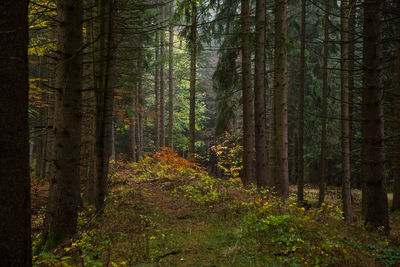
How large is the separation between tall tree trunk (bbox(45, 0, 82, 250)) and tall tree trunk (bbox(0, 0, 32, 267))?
2.61 meters

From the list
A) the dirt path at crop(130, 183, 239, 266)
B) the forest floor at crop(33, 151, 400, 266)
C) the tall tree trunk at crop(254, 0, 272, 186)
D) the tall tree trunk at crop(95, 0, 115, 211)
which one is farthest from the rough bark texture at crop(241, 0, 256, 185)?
the tall tree trunk at crop(95, 0, 115, 211)

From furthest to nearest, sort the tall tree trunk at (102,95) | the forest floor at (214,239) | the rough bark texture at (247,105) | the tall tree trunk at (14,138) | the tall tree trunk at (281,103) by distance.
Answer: the rough bark texture at (247,105) < the tall tree trunk at (281,103) < the tall tree trunk at (102,95) < the forest floor at (214,239) < the tall tree trunk at (14,138)

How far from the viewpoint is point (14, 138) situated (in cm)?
215

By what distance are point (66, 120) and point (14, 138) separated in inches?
108

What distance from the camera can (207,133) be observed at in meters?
33.0

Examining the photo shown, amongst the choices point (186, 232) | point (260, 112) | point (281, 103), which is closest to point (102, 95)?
point (186, 232)

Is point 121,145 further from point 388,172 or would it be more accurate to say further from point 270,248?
point 270,248

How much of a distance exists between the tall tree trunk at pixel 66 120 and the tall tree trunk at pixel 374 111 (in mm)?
5963

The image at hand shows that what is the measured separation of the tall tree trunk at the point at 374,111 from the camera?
5820 mm

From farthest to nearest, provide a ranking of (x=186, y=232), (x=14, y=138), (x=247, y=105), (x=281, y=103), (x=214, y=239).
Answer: (x=247, y=105) < (x=281, y=103) < (x=186, y=232) < (x=214, y=239) < (x=14, y=138)

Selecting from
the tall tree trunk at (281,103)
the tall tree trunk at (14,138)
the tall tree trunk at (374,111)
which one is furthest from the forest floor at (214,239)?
the tall tree trunk at (281,103)

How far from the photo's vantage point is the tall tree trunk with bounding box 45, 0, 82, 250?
467cm

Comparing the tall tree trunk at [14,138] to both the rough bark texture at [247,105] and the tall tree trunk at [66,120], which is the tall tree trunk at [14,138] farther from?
the rough bark texture at [247,105]

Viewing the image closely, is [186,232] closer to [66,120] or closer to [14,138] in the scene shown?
[66,120]
